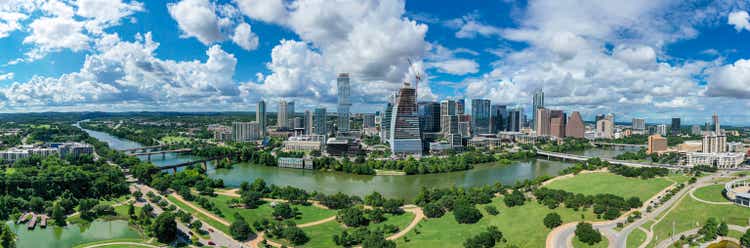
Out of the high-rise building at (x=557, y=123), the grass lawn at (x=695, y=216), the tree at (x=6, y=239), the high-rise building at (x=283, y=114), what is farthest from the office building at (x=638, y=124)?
the tree at (x=6, y=239)

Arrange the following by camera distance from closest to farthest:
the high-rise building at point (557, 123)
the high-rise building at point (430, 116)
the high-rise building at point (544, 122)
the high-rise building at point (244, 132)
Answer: the high-rise building at point (244, 132), the high-rise building at point (430, 116), the high-rise building at point (557, 123), the high-rise building at point (544, 122)

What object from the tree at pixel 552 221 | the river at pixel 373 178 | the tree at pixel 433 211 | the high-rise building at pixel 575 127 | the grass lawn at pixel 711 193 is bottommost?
the river at pixel 373 178

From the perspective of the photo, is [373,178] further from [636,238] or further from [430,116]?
[430,116]

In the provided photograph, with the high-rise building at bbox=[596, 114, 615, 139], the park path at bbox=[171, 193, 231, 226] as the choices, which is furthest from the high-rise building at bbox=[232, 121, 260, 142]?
the high-rise building at bbox=[596, 114, 615, 139]

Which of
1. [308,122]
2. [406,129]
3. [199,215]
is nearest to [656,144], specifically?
[406,129]

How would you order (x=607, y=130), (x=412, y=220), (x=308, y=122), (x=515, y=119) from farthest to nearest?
(x=515, y=119) → (x=607, y=130) → (x=308, y=122) → (x=412, y=220)

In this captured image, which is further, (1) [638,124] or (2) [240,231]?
(1) [638,124]

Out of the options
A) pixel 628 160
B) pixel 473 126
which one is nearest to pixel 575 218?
pixel 628 160

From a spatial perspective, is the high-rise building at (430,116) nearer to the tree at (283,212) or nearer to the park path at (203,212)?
→ the park path at (203,212)
